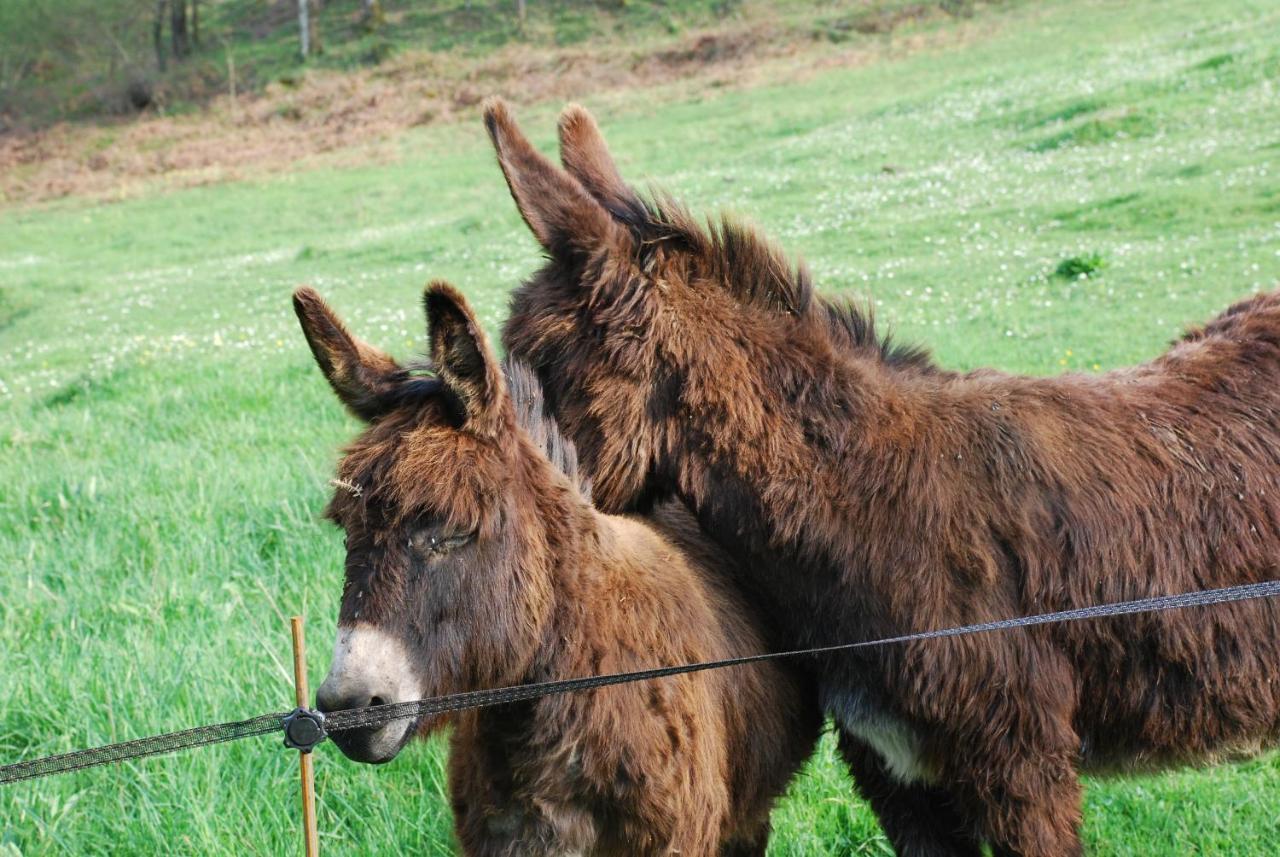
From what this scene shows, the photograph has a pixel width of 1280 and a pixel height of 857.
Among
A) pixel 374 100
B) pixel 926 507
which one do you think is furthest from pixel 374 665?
→ pixel 374 100

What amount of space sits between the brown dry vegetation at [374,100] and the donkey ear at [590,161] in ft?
98.4

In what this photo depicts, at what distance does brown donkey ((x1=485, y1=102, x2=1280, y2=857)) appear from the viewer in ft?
10.7

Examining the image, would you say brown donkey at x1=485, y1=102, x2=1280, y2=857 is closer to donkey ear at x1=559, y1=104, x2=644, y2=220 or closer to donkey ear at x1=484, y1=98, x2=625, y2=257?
donkey ear at x1=484, y1=98, x2=625, y2=257

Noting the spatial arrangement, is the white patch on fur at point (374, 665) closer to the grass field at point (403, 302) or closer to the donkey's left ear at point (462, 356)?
the donkey's left ear at point (462, 356)

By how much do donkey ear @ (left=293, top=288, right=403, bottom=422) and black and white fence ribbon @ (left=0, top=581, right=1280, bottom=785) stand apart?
0.76m

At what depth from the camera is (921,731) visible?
3.28 m

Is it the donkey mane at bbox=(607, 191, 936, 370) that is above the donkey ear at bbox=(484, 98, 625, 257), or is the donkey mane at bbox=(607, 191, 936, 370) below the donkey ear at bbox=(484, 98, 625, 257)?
below

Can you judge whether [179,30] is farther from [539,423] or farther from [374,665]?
[374,665]

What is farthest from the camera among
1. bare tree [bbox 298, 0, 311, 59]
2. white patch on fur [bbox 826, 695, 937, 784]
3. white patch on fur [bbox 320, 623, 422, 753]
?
bare tree [bbox 298, 0, 311, 59]

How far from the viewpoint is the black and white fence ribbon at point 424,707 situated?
2.57m

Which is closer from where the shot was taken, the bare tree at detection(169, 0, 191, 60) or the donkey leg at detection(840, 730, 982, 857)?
the donkey leg at detection(840, 730, 982, 857)

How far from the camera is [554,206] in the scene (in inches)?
137

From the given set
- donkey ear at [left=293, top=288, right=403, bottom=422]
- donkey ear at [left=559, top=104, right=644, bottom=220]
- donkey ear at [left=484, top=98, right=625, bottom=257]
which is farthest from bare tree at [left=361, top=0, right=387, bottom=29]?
donkey ear at [left=293, top=288, right=403, bottom=422]

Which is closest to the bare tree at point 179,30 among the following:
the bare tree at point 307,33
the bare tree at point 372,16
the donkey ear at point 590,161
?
the bare tree at point 307,33
